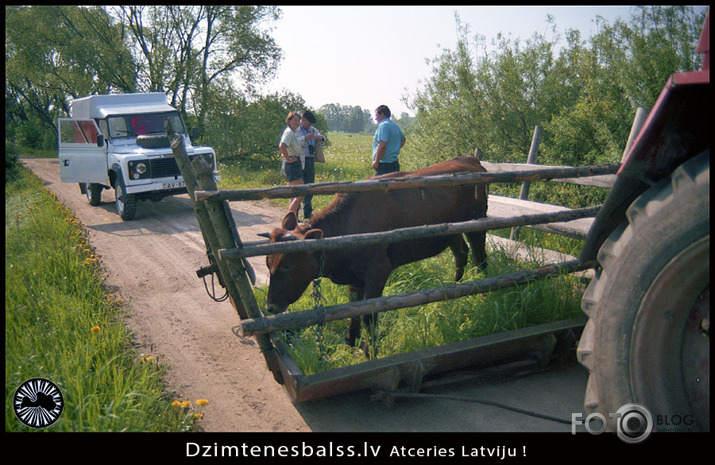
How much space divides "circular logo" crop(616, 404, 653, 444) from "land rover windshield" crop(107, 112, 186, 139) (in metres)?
11.8

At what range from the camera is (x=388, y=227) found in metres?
4.25

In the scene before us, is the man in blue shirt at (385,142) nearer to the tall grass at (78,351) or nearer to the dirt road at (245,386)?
the dirt road at (245,386)

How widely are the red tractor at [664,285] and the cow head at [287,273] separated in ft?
7.17

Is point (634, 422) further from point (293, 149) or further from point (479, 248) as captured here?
point (293, 149)

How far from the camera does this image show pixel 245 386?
3.34 metres

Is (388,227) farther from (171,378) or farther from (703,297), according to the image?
(703,297)

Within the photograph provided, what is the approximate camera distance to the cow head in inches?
144

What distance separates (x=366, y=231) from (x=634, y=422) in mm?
2567

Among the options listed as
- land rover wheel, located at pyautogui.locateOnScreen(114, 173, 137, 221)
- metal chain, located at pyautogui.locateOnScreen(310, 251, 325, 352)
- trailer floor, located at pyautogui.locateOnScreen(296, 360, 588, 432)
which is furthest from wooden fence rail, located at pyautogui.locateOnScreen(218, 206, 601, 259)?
land rover wheel, located at pyautogui.locateOnScreen(114, 173, 137, 221)

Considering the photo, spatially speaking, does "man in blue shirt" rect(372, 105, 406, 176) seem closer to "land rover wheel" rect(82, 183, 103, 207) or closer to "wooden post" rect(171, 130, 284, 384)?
"wooden post" rect(171, 130, 284, 384)

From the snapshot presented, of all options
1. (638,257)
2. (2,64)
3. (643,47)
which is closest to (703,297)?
(638,257)

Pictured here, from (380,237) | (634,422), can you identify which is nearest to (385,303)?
(380,237)

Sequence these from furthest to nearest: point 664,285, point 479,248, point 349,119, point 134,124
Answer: point 349,119 < point 134,124 < point 479,248 < point 664,285

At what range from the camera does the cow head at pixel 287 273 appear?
3.65 metres
